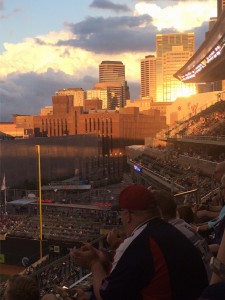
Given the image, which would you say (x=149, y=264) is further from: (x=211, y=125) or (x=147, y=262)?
(x=211, y=125)

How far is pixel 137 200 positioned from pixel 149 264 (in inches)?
14.5

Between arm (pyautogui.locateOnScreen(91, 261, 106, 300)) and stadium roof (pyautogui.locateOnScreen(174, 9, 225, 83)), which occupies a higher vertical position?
stadium roof (pyautogui.locateOnScreen(174, 9, 225, 83))

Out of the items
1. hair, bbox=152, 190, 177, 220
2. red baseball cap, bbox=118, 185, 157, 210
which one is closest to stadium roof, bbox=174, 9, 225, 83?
hair, bbox=152, 190, 177, 220

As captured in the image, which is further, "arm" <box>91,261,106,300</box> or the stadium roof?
the stadium roof

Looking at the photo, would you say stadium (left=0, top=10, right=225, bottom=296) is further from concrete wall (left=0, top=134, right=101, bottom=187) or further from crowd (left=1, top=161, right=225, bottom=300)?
crowd (left=1, top=161, right=225, bottom=300)

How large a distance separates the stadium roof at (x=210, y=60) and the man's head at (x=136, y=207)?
20022 millimetres

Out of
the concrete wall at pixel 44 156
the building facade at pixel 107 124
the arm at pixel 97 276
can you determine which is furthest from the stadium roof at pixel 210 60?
the building facade at pixel 107 124

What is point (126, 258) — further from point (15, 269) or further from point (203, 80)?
point (203, 80)

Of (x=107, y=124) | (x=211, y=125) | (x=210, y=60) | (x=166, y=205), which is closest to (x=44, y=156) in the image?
(x=210, y=60)

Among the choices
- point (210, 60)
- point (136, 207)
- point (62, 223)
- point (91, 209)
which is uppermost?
point (210, 60)

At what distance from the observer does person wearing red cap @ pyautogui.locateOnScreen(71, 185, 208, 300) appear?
2312mm

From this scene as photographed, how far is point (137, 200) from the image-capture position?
8.37 ft

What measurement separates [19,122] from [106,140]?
4139 centimetres

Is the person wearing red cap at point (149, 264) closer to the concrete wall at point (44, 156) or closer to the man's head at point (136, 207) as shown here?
the man's head at point (136, 207)
